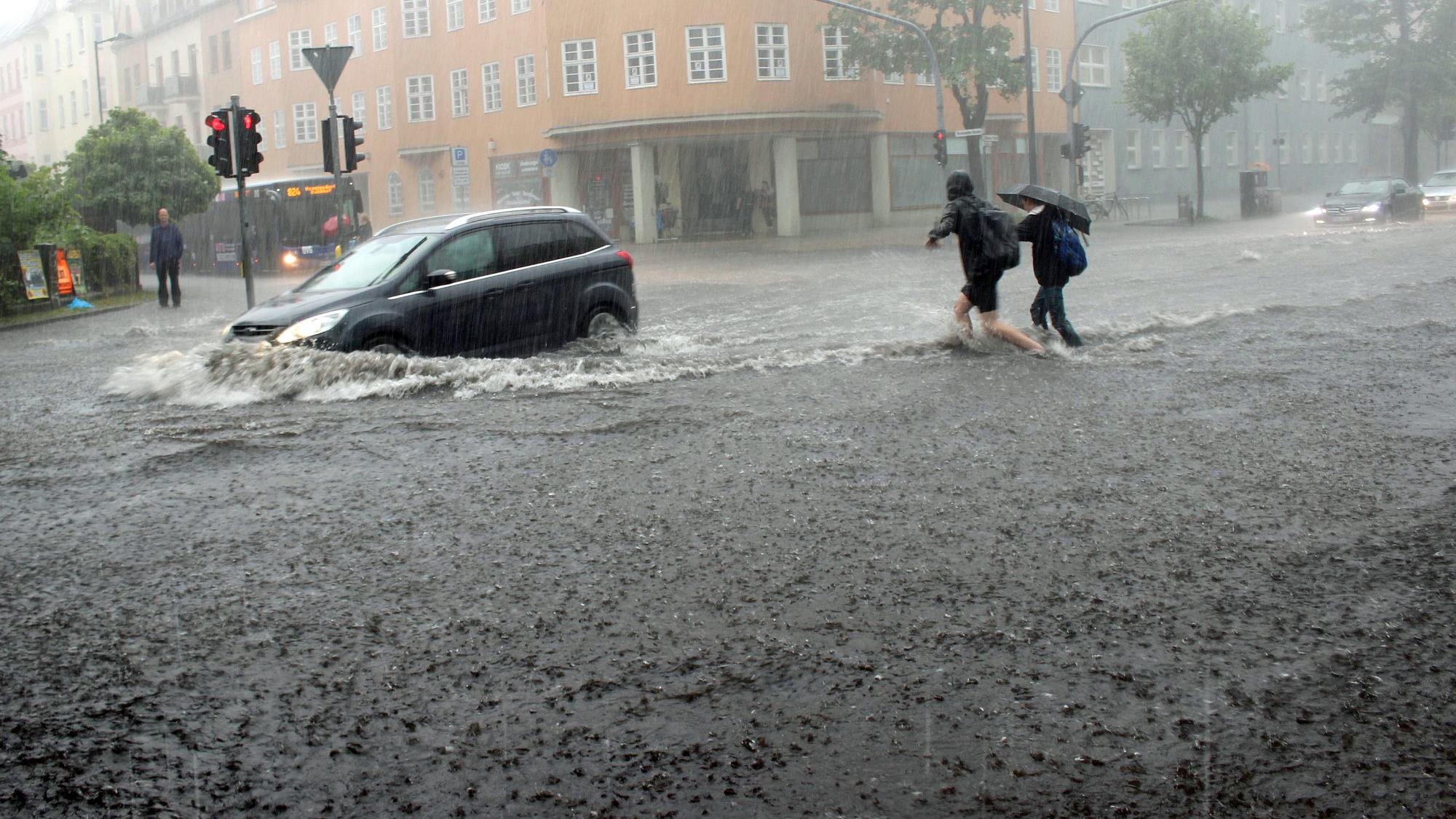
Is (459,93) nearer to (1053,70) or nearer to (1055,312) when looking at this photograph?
(1053,70)

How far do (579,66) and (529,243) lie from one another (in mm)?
32914

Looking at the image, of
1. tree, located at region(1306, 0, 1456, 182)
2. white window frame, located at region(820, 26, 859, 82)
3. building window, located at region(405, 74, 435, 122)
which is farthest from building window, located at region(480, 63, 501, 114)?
tree, located at region(1306, 0, 1456, 182)

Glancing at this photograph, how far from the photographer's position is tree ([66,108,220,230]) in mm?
37188

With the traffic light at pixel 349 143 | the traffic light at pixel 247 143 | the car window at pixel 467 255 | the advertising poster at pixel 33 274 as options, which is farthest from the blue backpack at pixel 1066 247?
the advertising poster at pixel 33 274

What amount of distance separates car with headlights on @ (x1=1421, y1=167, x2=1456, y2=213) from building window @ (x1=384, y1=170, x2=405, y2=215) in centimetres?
3702

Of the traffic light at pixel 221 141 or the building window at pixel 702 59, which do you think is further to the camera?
→ the building window at pixel 702 59

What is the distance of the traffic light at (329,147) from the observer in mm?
20578

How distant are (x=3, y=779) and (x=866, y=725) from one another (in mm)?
2236

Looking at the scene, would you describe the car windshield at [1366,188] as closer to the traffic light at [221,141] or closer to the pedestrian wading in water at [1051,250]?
the pedestrian wading in water at [1051,250]

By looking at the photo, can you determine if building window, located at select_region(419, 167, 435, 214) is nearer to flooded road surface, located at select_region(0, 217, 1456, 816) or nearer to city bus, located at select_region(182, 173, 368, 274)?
city bus, located at select_region(182, 173, 368, 274)

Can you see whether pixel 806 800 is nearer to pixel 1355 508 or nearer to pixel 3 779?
pixel 3 779

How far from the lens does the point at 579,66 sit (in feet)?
143

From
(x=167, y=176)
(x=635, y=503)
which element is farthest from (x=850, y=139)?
(x=635, y=503)

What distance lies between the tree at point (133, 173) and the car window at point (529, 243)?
27816mm
